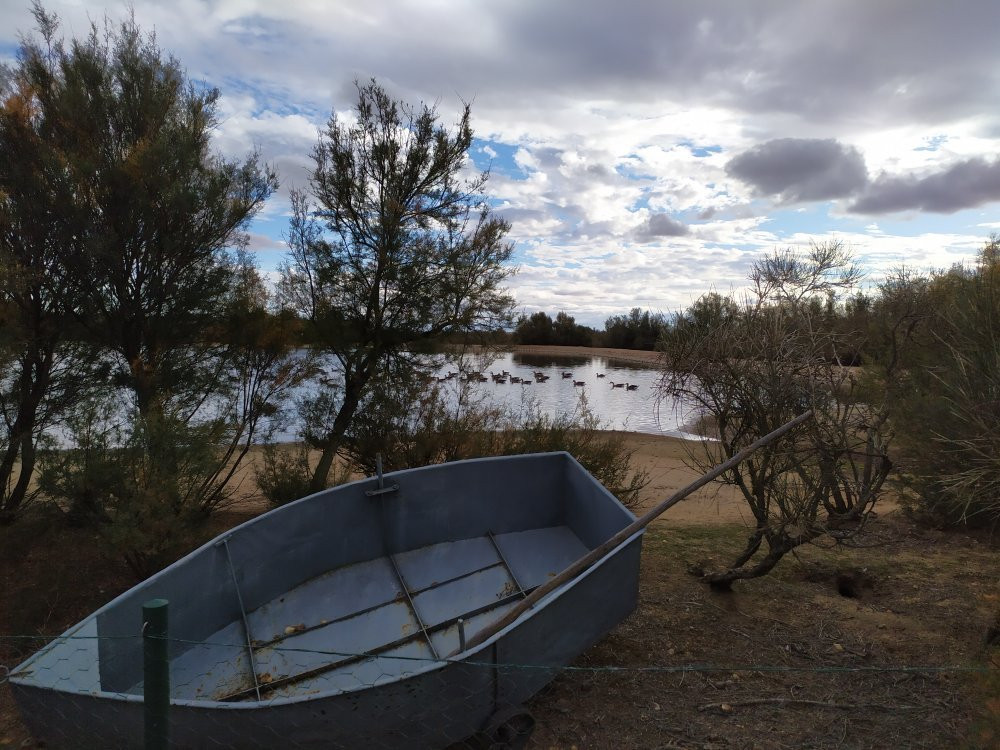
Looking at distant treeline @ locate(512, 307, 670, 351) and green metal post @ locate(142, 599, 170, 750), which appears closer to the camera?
green metal post @ locate(142, 599, 170, 750)

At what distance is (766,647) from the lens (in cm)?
499

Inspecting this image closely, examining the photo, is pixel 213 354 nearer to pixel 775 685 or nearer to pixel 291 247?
pixel 291 247

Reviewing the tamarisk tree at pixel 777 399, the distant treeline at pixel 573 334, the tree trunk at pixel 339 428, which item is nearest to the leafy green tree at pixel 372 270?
the tree trunk at pixel 339 428

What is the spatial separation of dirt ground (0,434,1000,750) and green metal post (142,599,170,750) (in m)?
2.05

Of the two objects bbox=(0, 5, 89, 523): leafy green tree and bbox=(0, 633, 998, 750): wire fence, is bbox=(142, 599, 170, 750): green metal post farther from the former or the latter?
bbox=(0, 5, 89, 523): leafy green tree

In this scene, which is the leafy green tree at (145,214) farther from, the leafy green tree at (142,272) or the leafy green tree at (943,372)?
the leafy green tree at (943,372)

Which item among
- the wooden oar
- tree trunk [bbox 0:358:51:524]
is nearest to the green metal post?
the wooden oar

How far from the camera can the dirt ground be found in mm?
3775

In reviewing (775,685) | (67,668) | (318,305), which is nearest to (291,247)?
(318,305)

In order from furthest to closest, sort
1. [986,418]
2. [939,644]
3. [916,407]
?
1. [916,407]
2. [986,418]
3. [939,644]

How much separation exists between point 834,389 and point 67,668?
5.84 meters

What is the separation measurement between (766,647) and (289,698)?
380 cm

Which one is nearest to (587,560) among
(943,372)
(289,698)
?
(289,698)

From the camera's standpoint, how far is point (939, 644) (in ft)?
16.4
